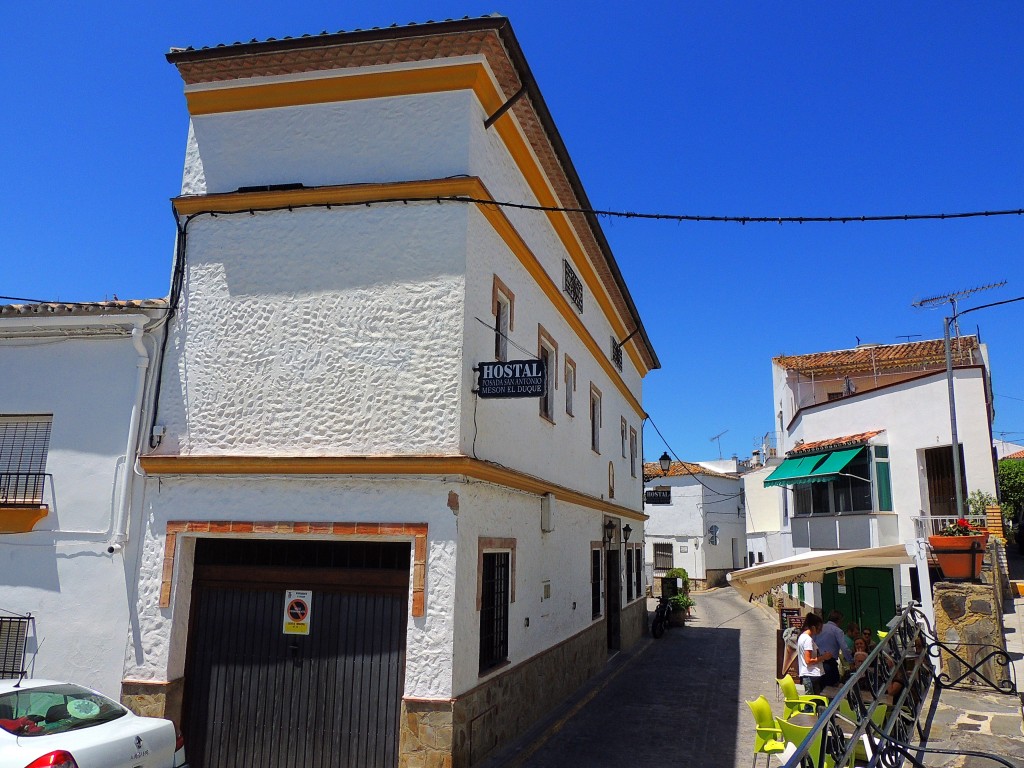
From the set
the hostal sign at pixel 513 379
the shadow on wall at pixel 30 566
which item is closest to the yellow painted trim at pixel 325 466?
the hostal sign at pixel 513 379

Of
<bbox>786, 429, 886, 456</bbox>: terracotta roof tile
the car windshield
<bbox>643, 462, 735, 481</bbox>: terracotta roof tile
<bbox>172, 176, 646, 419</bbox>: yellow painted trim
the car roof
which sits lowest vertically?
the car windshield

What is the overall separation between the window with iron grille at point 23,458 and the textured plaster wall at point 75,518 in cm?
14

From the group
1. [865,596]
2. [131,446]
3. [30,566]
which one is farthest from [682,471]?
[30,566]

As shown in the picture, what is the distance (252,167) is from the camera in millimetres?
9375

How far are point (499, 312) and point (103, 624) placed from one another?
19.7ft

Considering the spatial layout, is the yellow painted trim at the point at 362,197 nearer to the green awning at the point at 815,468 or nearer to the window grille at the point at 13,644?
the window grille at the point at 13,644

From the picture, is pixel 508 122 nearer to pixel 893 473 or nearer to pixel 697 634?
pixel 893 473

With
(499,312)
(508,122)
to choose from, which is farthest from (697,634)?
(508,122)

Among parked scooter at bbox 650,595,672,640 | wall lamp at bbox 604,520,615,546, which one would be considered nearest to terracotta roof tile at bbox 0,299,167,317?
wall lamp at bbox 604,520,615,546

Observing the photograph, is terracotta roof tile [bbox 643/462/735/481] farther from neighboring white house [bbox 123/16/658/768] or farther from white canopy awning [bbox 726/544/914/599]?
neighboring white house [bbox 123/16/658/768]

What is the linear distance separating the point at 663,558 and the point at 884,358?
15824 mm

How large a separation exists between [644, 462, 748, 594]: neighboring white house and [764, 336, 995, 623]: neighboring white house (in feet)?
59.7

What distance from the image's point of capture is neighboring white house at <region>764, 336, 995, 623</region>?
16141 millimetres

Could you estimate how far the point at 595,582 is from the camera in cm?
1535
